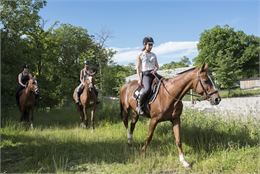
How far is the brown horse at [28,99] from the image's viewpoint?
16386 mm

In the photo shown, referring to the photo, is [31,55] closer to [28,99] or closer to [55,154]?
[28,99]

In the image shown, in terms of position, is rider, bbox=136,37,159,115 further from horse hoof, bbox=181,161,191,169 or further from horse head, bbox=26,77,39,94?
horse head, bbox=26,77,39,94

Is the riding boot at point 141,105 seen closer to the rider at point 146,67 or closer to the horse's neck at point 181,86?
the rider at point 146,67

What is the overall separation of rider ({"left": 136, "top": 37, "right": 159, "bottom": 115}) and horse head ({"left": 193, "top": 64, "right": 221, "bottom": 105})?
136 cm

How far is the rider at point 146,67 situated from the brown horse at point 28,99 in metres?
7.45

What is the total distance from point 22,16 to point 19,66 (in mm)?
4466

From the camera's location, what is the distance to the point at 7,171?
28.3ft

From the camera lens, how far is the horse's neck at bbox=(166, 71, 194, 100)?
913cm

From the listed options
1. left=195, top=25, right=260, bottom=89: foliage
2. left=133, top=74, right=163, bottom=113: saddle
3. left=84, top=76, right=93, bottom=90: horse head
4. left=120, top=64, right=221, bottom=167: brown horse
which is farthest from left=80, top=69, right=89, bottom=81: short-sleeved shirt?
left=195, top=25, right=260, bottom=89: foliage

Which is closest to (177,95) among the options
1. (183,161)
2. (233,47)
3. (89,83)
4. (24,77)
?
(183,161)

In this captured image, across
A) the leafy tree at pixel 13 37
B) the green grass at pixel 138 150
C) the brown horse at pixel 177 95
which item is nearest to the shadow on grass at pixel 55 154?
the green grass at pixel 138 150

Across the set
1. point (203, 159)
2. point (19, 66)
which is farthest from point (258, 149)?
point (19, 66)

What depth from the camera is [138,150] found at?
9.88m

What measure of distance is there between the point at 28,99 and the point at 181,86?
9.32 metres
